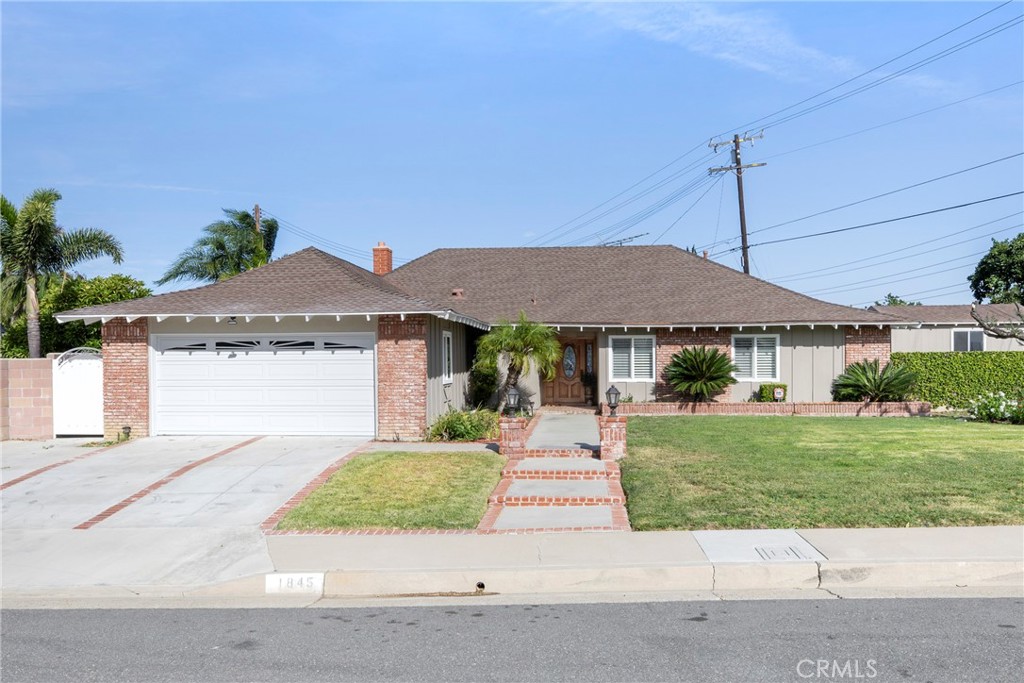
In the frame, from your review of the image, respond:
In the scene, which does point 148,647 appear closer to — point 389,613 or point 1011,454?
point 389,613

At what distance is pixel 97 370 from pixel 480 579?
40.0 ft

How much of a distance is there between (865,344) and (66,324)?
76.7 ft

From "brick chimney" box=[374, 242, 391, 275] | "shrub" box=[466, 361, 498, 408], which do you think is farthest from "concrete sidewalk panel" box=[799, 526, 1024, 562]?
"brick chimney" box=[374, 242, 391, 275]

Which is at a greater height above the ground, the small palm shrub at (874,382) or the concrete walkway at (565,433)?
the small palm shrub at (874,382)

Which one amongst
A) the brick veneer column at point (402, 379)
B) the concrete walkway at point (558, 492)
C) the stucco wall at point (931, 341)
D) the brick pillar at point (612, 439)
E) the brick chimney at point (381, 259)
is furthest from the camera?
the stucco wall at point (931, 341)

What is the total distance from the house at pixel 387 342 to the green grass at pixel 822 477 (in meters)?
4.78

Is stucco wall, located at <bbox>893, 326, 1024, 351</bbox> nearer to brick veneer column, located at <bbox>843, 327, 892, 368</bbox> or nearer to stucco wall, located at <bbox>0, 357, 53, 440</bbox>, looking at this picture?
brick veneer column, located at <bbox>843, 327, 892, 368</bbox>

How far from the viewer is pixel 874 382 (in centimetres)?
2061

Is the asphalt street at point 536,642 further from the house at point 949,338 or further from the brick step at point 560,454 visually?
the house at point 949,338

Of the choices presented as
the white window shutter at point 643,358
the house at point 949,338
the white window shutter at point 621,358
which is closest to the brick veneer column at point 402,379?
the white window shutter at point 621,358

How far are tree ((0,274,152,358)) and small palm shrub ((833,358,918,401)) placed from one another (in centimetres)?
2145

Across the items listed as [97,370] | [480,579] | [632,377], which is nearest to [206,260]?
[97,370]

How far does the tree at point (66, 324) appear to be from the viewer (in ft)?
77.8

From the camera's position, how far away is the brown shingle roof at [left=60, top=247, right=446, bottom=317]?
602 inches
